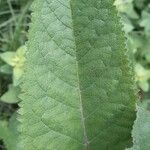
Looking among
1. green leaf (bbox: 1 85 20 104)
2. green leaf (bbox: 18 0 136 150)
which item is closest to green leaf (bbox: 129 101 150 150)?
green leaf (bbox: 18 0 136 150)

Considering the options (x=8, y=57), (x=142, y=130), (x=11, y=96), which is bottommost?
(x=11, y=96)

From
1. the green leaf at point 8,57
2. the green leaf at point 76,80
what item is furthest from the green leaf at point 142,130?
the green leaf at point 8,57

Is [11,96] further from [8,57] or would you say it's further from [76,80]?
[76,80]

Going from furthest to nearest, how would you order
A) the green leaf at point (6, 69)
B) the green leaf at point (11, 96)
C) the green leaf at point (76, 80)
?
the green leaf at point (6, 69) < the green leaf at point (11, 96) < the green leaf at point (76, 80)

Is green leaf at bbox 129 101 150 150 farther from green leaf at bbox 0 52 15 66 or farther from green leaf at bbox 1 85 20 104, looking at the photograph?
green leaf at bbox 0 52 15 66

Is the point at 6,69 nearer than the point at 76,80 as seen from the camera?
No

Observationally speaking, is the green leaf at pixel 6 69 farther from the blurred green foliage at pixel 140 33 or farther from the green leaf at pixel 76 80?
the green leaf at pixel 76 80

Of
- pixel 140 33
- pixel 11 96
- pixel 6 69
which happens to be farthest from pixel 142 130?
pixel 140 33
